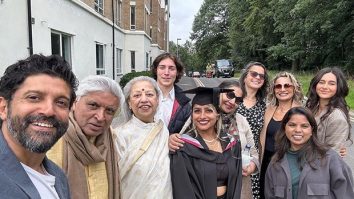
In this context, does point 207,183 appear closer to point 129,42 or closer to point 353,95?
point 353,95

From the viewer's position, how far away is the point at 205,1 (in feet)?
254

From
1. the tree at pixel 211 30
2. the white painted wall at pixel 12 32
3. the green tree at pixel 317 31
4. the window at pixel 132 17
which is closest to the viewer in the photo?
the white painted wall at pixel 12 32

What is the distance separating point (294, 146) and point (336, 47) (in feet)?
102

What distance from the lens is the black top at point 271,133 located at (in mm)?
3644

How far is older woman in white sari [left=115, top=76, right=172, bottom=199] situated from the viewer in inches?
99.7

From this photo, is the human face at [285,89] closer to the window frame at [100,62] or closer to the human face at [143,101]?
the human face at [143,101]

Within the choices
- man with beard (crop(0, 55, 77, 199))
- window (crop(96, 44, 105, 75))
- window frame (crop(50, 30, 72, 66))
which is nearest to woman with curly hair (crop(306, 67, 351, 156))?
man with beard (crop(0, 55, 77, 199))

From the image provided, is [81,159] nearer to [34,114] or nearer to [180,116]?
[34,114]

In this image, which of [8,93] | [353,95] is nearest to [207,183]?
[8,93]

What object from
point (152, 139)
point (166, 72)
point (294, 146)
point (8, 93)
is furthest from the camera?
point (166, 72)

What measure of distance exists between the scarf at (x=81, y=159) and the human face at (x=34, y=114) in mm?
499

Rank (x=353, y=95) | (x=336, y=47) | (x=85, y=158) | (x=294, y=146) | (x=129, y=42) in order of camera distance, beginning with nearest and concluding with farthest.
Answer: (x=85, y=158)
(x=294, y=146)
(x=353, y=95)
(x=129, y=42)
(x=336, y=47)

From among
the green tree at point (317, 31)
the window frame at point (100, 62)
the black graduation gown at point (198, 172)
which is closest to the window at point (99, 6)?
the window frame at point (100, 62)

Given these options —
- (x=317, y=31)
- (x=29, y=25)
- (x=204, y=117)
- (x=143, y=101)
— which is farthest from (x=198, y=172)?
(x=317, y=31)
